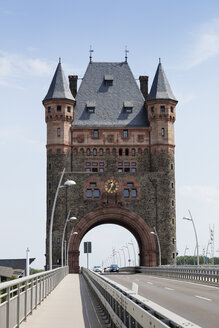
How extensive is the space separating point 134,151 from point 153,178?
16.8ft

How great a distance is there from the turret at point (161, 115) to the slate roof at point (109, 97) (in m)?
2.53

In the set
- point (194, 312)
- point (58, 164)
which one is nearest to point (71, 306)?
point (194, 312)

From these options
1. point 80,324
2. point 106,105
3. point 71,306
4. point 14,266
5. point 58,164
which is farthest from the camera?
point 14,266

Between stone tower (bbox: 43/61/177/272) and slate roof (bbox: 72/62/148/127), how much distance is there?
24 cm

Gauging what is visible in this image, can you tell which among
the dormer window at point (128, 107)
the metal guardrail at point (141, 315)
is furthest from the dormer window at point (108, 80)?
the metal guardrail at point (141, 315)

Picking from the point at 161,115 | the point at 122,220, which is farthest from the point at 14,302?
the point at 161,115

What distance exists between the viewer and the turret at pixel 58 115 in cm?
7950

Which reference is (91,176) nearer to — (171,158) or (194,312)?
(171,158)

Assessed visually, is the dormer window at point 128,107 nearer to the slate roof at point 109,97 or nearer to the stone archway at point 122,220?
the slate roof at point 109,97

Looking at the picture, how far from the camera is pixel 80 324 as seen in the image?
13.9 meters

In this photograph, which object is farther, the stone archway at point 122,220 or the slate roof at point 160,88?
the slate roof at point 160,88

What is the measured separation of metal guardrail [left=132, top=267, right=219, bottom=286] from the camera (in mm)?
36919

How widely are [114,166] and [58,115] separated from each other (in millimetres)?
10745

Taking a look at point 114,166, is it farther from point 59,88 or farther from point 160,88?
point 59,88
